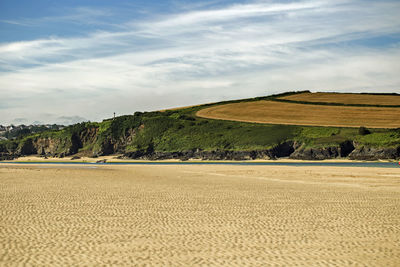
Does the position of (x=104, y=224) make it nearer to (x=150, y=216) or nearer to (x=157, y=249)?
(x=150, y=216)

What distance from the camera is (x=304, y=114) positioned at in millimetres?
134000

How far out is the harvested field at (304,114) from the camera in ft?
382

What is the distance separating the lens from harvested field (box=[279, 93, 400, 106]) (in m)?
135

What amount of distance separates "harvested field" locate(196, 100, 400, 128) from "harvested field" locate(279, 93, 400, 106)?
23.5ft

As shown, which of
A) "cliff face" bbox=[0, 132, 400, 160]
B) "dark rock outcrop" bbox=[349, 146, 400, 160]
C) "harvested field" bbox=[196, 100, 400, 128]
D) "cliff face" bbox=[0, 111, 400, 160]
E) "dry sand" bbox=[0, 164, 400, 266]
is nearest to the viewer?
"dry sand" bbox=[0, 164, 400, 266]

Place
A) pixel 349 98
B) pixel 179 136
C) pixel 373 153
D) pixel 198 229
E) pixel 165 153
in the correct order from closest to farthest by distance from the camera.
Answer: pixel 198 229 → pixel 373 153 → pixel 165 153 → pixel 179 136 → pixel 349 98

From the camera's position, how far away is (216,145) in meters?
125

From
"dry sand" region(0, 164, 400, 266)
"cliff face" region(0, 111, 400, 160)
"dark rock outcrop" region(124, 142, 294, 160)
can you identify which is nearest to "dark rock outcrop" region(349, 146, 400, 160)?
"cliff face" region(0, 111, 400, 160)

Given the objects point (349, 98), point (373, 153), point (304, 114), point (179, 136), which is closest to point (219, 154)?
point (179, 136)

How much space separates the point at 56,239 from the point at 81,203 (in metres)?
9.01

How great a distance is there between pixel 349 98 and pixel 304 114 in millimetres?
22017

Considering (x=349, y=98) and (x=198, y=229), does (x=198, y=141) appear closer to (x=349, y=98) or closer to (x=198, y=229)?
(x=349, y=98)

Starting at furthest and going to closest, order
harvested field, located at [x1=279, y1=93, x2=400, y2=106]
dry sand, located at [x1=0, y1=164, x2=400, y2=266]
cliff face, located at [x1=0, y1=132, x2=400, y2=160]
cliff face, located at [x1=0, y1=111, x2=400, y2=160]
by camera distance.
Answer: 1. harvested field, located at [x1=279, y1=93, x2=400, y2=106]
2. cliff face, located at [x1=0, y1=111, x2=400, y2=160]
3. cliff face, located at [x1=0, y1=132, x2=400, y2=160]
4. dry sand, located at [x1=0, y1=164, x2=400, y2=266]

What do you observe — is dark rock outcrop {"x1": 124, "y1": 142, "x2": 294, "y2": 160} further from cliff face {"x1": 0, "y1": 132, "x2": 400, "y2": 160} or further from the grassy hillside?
the grassy hillside
